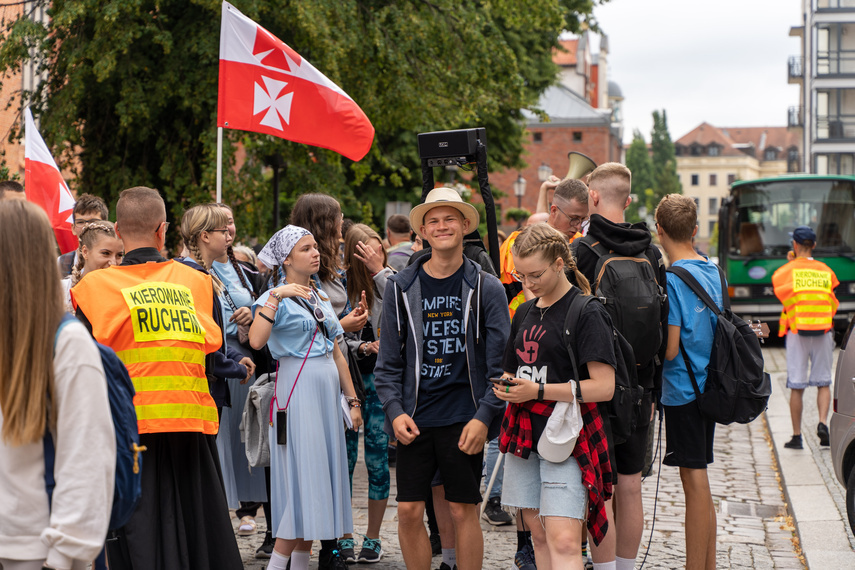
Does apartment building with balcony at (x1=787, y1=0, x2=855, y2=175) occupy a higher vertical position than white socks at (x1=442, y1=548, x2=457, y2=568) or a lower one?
higher

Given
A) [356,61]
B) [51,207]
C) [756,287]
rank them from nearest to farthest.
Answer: [51,207], [356,61], [756,287]

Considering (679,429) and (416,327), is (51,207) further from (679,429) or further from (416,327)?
(679,429)

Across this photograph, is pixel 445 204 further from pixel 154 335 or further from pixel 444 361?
pixel 154 335

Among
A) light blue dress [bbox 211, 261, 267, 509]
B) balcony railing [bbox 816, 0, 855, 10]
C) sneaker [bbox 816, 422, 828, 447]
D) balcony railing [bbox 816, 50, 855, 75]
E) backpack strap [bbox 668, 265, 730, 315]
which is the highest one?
balcony railing [bbox 816, 0, 855, 10]

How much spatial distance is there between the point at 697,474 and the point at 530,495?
3.80ft

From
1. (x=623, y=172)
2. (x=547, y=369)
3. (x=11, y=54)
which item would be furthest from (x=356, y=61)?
(x=547, y=369)

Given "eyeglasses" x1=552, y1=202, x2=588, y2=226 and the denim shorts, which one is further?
"eyeglasses" x1=552, y1=202, x2=588, y2=226

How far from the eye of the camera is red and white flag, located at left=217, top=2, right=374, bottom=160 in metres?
7.92

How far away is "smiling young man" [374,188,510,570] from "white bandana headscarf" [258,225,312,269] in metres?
0.76

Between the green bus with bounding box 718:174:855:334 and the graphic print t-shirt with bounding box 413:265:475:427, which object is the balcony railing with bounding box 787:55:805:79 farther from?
the graphic print t-shirt with bounding box 413:265:475:427

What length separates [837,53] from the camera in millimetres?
56188

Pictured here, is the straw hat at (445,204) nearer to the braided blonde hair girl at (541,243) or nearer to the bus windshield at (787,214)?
the braided blonde hair girl at (541,243)

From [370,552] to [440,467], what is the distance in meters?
1.37

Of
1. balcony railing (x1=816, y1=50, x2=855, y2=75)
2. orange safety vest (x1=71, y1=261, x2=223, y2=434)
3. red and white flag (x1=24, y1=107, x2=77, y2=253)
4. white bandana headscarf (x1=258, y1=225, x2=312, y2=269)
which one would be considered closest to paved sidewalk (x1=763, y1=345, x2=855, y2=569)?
white bandana headscarf (x1=258, y1=225, x2=312, y2=269)
